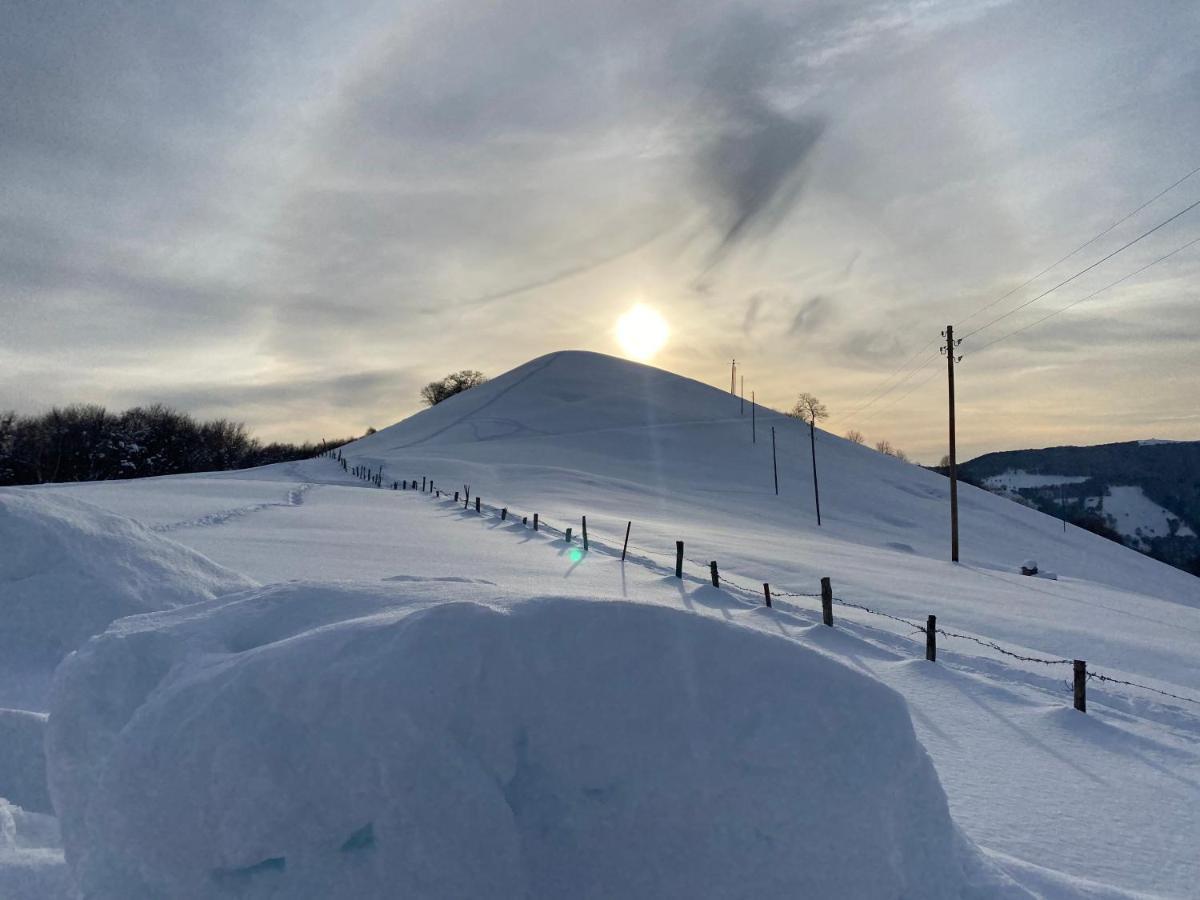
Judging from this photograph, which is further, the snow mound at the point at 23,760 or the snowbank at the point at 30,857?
the snow mound at the point at 23,760

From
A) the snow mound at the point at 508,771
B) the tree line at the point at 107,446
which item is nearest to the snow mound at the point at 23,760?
the snow mound at the point at 508,771

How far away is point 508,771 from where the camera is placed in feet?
11.7

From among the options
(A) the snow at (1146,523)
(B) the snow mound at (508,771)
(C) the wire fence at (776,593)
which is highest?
(B) the snow mound at (508,771)

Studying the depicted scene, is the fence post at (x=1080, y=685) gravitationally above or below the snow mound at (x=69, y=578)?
below

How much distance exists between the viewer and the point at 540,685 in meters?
3.78

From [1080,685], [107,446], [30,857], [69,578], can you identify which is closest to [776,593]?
[1080,685]

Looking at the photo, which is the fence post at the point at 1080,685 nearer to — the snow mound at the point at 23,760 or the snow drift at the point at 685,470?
the snow mound at the point at 23,760

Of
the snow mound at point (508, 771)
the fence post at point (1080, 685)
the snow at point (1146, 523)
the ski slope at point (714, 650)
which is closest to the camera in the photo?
the snow mound at point (508, 771)

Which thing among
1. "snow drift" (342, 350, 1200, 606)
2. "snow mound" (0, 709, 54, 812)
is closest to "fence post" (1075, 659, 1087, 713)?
"snow mound" (0, 709, 54, 812)

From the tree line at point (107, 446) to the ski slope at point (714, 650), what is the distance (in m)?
40.1

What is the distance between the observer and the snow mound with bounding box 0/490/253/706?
7539 millimetres

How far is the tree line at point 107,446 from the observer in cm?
6172

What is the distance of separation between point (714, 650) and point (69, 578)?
25.2 ft

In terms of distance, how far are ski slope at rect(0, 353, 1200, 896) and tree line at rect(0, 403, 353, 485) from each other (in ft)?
132
